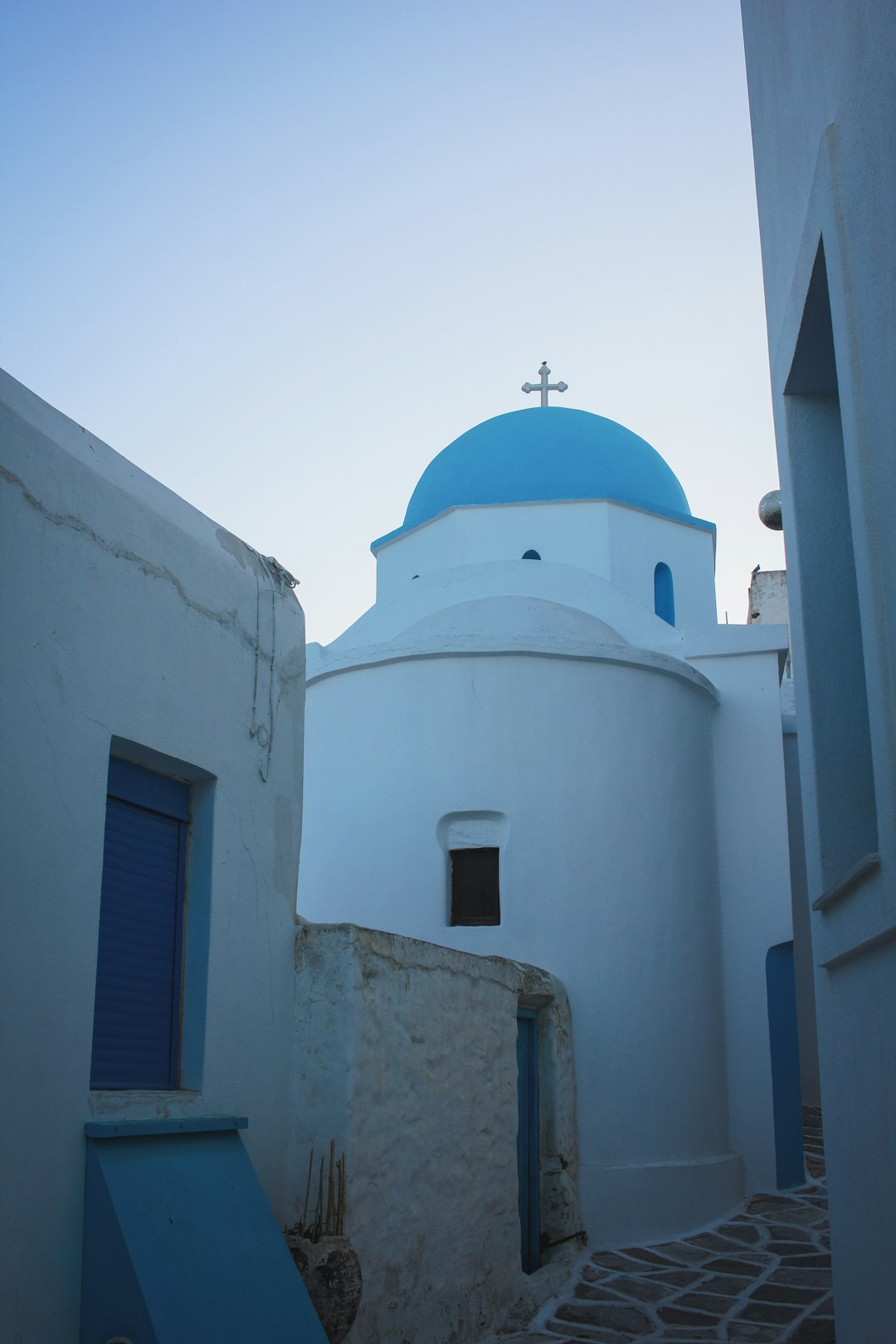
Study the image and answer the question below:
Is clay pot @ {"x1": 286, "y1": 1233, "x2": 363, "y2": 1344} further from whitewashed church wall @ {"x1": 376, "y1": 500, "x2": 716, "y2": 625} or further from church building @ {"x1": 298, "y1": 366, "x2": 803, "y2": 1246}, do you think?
whitewashed church wall @ {"x1": 376, "y1": 500, "x2": 716, "y2": 625}

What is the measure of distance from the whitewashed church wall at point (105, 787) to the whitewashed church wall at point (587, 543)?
24.3 feet

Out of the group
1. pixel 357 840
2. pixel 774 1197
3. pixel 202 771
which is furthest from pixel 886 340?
pixel 774 1197

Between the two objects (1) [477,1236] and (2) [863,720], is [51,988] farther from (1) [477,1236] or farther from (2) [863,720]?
(1) [477,1236]

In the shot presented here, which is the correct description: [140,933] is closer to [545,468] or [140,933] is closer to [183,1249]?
[183,1249]

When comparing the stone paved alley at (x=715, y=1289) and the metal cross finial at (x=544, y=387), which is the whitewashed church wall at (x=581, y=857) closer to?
the stone paved alley at (x=715, y=1289)

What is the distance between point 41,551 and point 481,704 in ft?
17.9

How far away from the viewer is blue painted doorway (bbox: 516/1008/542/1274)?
24.2 feet

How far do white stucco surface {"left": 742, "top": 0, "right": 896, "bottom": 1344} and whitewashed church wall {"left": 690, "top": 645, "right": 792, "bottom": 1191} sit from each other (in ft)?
17.3

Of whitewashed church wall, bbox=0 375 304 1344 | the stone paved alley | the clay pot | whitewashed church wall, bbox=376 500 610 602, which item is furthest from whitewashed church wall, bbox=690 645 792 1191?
whitewashed church wall, bbox=0 375 304 1344

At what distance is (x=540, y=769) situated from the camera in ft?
29.6

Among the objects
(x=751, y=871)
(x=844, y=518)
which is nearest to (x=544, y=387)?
(x=751, y=871)

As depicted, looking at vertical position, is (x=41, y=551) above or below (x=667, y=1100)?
above

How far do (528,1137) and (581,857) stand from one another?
200 cm

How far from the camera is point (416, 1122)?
5.65 meters
